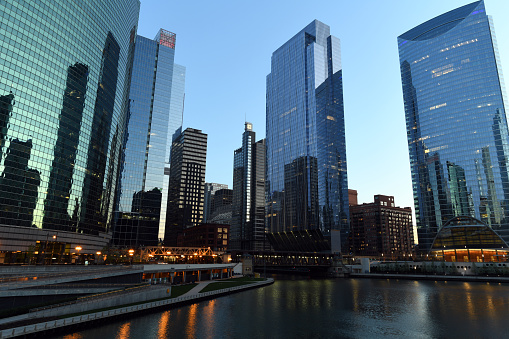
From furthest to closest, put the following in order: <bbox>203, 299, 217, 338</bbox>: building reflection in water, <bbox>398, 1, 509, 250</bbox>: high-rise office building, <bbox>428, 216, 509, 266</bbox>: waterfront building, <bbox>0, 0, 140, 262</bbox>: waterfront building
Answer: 1. <bbox>398, 1, 509, 250</bbox>: high-rise office building
2. <bbox>428, 216, 509, 266</bbox>: waterfront building
3. <bbox>0, 0, 140, 262</bbox>: waterfront building
4. <bbox>203, 299, 217, 338</bbox>: building reflection in water

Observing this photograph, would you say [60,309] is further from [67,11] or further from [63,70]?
[67,11]

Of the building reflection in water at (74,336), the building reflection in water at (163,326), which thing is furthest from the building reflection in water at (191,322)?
the building reflection in water at (74,336)

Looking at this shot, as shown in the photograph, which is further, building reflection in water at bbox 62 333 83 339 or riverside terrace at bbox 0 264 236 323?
riverside terrace at bbox 0 264 236 323

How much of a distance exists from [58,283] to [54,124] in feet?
221

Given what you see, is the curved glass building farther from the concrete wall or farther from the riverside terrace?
the concrete wall

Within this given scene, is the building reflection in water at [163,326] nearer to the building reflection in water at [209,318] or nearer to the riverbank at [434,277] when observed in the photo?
the building reflection in water at [209,318]

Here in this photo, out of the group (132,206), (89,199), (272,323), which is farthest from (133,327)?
(132,206)

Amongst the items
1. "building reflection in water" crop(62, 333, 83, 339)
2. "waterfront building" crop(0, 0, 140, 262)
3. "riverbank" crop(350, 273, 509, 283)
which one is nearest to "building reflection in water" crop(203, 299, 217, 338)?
"building reflection in water" crop(62, 333, 83, 339)

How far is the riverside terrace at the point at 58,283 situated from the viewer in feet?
153

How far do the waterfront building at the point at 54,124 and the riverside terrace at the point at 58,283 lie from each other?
3097 centimetres

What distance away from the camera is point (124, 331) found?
144ft

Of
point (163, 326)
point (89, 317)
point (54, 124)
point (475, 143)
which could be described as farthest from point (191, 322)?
point (475, 143)

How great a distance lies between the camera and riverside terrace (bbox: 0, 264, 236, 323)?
1836 inches

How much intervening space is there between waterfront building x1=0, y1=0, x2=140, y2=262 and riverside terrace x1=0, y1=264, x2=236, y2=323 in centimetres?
3097
